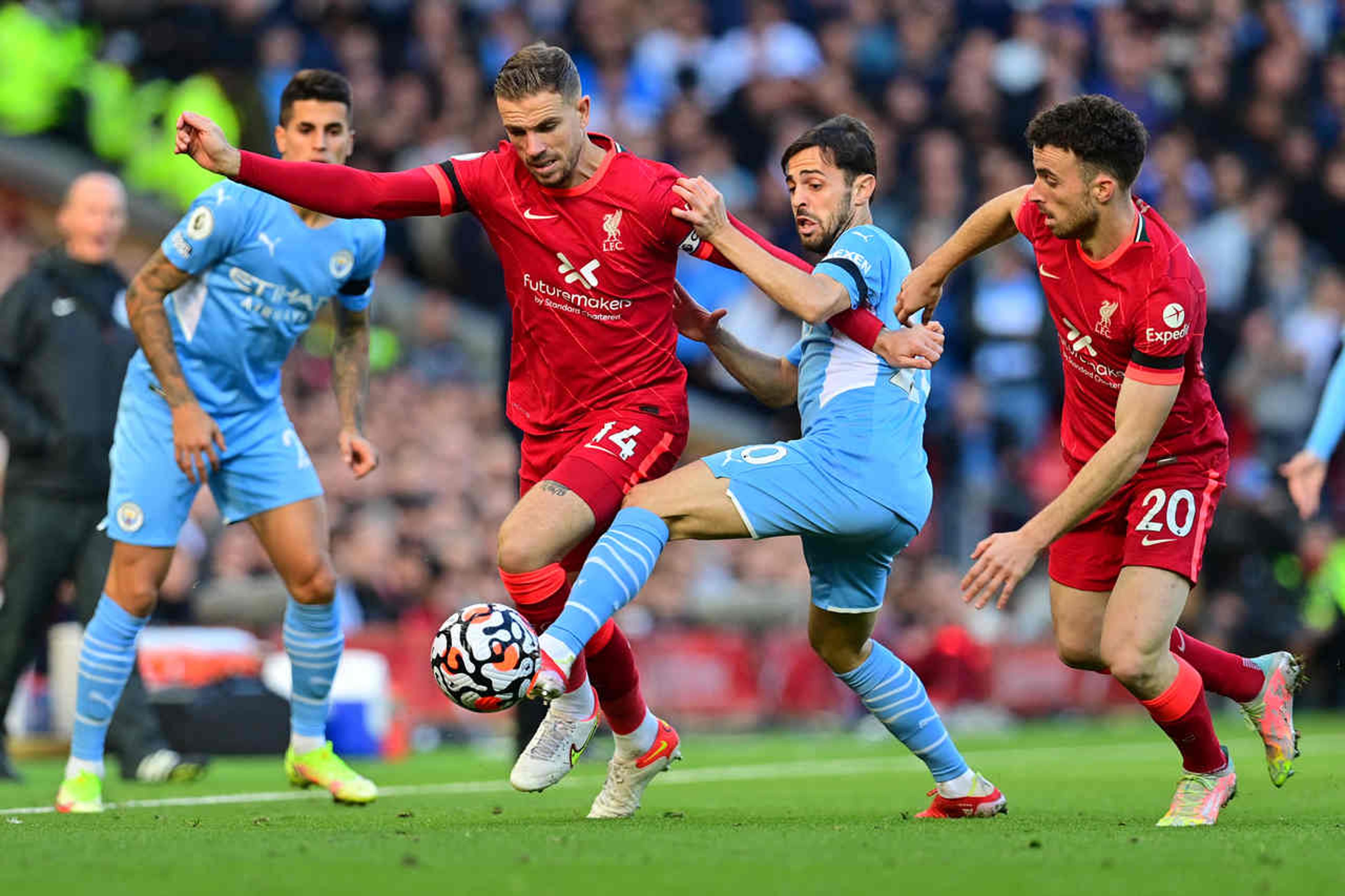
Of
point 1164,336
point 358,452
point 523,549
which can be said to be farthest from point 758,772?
point 1164,336

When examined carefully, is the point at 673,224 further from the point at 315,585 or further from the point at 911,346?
the point at 315,585

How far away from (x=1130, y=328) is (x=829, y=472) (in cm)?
108

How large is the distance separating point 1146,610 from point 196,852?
311 cm

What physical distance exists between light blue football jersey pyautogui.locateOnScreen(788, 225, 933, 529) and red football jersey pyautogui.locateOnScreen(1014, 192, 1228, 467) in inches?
20.7

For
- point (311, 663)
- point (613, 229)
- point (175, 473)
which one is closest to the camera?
point (613, 229)

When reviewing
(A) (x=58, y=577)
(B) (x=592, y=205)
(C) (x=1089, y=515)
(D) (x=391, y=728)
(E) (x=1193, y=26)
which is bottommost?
(D) (x=391, y=728)

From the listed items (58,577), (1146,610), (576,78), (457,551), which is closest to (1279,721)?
(1146,610)

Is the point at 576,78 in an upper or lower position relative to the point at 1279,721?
upper

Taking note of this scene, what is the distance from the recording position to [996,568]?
5.77 meters

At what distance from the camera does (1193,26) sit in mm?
20406

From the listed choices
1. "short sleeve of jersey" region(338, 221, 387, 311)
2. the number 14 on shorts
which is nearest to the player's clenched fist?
the number 14 on shorts

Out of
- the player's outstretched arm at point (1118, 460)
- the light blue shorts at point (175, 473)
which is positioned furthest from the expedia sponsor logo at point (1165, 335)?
the light blue shorts at point (175, 473)

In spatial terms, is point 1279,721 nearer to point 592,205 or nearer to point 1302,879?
point 1302,879

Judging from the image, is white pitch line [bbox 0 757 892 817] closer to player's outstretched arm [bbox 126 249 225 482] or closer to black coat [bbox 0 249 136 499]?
player's outstretched arm [bbox 126 249 225 482]
